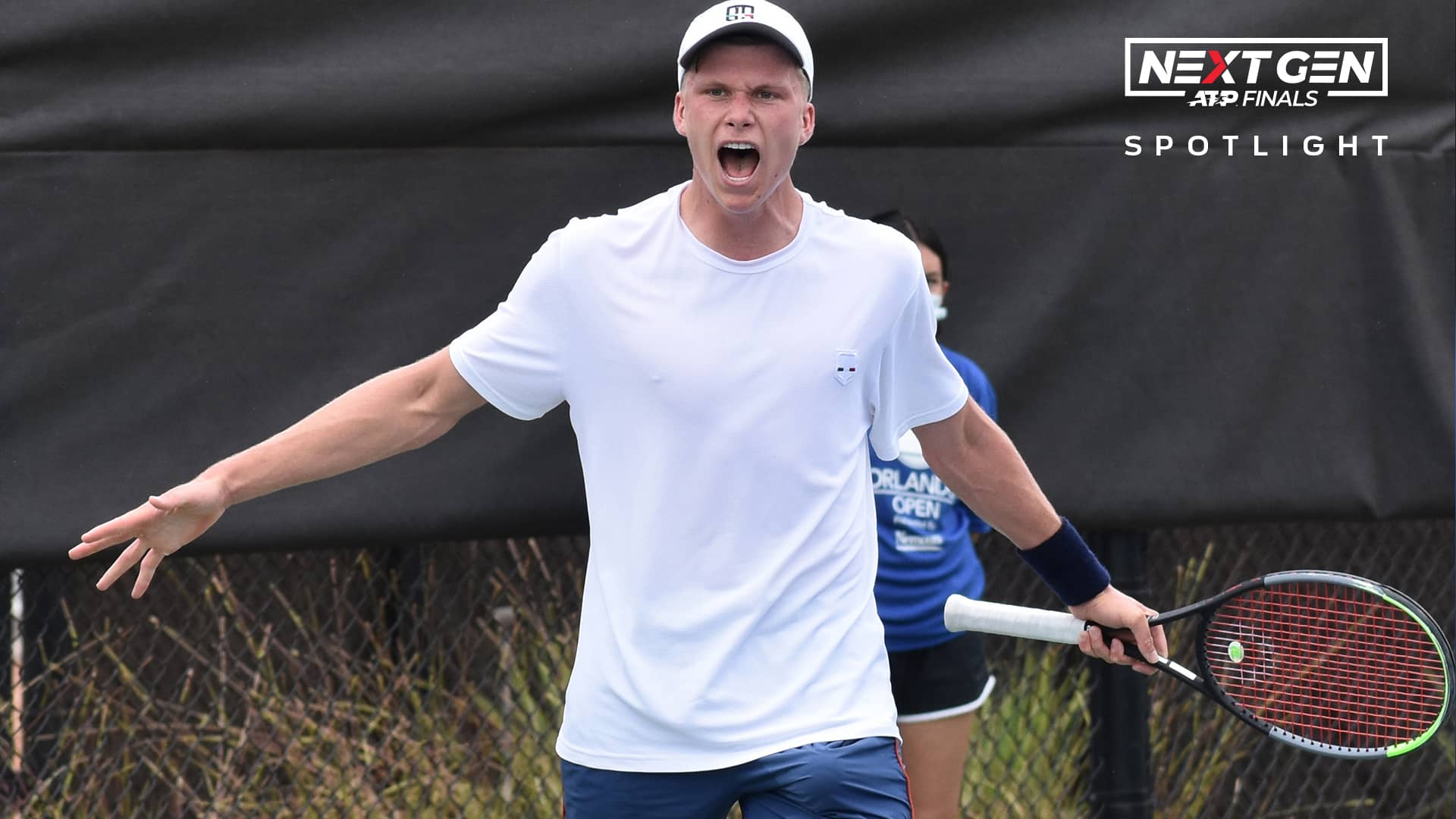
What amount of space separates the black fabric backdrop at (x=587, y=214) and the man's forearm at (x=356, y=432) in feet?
3.43

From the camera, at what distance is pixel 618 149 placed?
3.37 m

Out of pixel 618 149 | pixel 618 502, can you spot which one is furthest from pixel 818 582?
pixel 618 149

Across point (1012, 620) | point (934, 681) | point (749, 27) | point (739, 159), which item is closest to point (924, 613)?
point (934, 681)

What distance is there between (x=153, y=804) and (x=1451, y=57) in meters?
3.29

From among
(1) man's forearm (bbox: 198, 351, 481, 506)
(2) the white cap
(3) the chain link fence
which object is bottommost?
(3) the chain link fence

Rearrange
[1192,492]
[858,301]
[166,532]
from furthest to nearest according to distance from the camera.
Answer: [1192,492] → [858,301] → [166,532]

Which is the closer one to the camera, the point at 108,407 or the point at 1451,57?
the point at 108,407

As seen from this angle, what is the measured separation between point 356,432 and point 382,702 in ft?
5.17

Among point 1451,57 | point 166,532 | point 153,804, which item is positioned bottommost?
point 153,804

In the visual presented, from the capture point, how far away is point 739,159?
219cm

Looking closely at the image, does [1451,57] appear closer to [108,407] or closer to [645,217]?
[645,217]

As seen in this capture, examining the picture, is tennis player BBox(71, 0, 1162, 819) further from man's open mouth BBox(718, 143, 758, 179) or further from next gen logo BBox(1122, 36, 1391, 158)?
next gen logo BBox(1122, 36, 1391, 158)

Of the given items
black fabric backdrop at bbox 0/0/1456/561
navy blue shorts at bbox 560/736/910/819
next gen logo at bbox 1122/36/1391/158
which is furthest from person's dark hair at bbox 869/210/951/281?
navy blue shorts at bbox 560/736/910/819

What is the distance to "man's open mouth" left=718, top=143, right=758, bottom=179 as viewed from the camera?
216 centimetres
